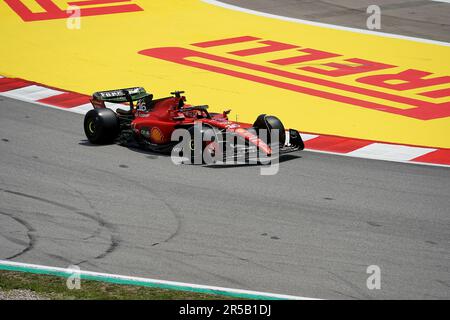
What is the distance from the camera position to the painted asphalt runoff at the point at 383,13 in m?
27.2

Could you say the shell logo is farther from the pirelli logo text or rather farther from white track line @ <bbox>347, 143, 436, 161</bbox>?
the pirelli logo text

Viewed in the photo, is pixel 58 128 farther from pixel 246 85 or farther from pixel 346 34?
pixel 346 34

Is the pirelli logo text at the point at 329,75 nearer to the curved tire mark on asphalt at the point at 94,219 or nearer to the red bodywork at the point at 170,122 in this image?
the red bodywork at the point at 170,122

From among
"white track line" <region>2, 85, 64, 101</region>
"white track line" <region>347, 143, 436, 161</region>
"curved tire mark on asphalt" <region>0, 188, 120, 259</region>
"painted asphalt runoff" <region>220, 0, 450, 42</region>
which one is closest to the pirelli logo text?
"white track line" <region>347, 143, 436, 161</region>

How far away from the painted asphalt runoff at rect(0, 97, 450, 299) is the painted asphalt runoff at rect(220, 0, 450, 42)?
446 inches

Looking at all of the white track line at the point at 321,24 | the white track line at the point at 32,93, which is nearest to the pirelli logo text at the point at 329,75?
the white track line at the point at 321,24

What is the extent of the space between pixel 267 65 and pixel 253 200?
9431 millimetres

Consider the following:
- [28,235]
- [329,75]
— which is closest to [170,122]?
[28,235]

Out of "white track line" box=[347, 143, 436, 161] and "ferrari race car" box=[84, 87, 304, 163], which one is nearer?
"ferrari race car" box=[84, 87, 304, 163]

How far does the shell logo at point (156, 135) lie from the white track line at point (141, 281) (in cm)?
556

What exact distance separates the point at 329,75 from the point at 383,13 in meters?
7.32

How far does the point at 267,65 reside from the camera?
23422 millimetres

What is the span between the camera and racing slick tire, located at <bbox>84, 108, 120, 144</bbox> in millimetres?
17109

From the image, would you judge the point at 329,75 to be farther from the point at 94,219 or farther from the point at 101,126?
the point at 94,219
